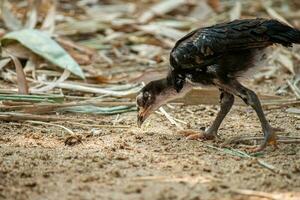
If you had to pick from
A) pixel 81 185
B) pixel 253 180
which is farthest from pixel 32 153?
pixel 253 180

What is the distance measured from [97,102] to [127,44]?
7.74ft

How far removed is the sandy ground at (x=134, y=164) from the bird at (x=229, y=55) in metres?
0.25

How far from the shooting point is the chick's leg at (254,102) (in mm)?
3684

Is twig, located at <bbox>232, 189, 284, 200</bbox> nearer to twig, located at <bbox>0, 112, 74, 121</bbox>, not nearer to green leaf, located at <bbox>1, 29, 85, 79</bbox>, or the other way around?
twig, located at <bbox>0, 112, 74, 121</bbox>

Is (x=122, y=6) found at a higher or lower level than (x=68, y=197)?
lower

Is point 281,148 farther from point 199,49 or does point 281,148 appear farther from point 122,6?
point 122,6

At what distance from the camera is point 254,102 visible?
3727 mm

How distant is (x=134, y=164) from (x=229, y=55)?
3.04 ft

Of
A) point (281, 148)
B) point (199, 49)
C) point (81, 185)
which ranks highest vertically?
point (199, 49)

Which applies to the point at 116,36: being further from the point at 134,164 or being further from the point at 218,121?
the point at 134,164

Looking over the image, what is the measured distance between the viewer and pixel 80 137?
3.87m

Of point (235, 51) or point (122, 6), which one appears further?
point (122, 6)

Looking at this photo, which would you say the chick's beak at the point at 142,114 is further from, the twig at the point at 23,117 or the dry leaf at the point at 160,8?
the dry leaf at the point at 160,8

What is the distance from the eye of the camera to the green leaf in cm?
547
